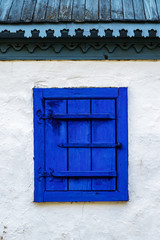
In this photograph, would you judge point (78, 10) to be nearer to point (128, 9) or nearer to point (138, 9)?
point (128, 9)

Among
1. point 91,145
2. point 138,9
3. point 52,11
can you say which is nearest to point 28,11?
point 52,11

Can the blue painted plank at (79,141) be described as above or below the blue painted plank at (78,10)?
below

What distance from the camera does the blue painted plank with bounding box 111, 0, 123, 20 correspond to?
363cm

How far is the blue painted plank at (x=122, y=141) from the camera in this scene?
3.52 meters

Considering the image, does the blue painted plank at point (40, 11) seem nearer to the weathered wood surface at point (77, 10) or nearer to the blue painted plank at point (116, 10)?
the weathered wood surface at point (77, 10)

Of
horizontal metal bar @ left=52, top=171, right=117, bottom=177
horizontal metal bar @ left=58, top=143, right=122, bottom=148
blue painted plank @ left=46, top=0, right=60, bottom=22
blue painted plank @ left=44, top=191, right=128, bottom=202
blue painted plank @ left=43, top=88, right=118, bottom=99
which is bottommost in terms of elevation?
blue painted plank @ left=44, top=191, right=128, bottom=202

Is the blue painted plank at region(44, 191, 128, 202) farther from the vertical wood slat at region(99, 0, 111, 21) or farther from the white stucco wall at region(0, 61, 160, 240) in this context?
the vertical wood slat at region(99, 0, 111, 21)

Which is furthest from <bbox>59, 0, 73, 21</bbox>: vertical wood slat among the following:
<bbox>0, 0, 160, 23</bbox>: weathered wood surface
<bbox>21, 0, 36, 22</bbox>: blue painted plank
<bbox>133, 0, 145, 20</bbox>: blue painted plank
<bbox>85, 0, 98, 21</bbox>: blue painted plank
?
<bbox>133, 0, 145, 20</bbox>: blue painted plank

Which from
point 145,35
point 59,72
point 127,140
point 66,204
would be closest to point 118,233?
Result: point 66,204

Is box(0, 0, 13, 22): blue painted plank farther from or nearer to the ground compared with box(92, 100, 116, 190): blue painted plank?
farther from the ground

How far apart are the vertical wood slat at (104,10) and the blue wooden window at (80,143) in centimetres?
83

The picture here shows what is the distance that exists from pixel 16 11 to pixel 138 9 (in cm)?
143

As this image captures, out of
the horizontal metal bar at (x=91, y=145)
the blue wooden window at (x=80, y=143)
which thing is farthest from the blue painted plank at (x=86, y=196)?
the horizontal metal bar at (x=91, y=145)

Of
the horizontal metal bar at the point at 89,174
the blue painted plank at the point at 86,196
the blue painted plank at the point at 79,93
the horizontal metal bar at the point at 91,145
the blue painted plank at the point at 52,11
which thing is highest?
the blue painted plank at the point at 52,11
